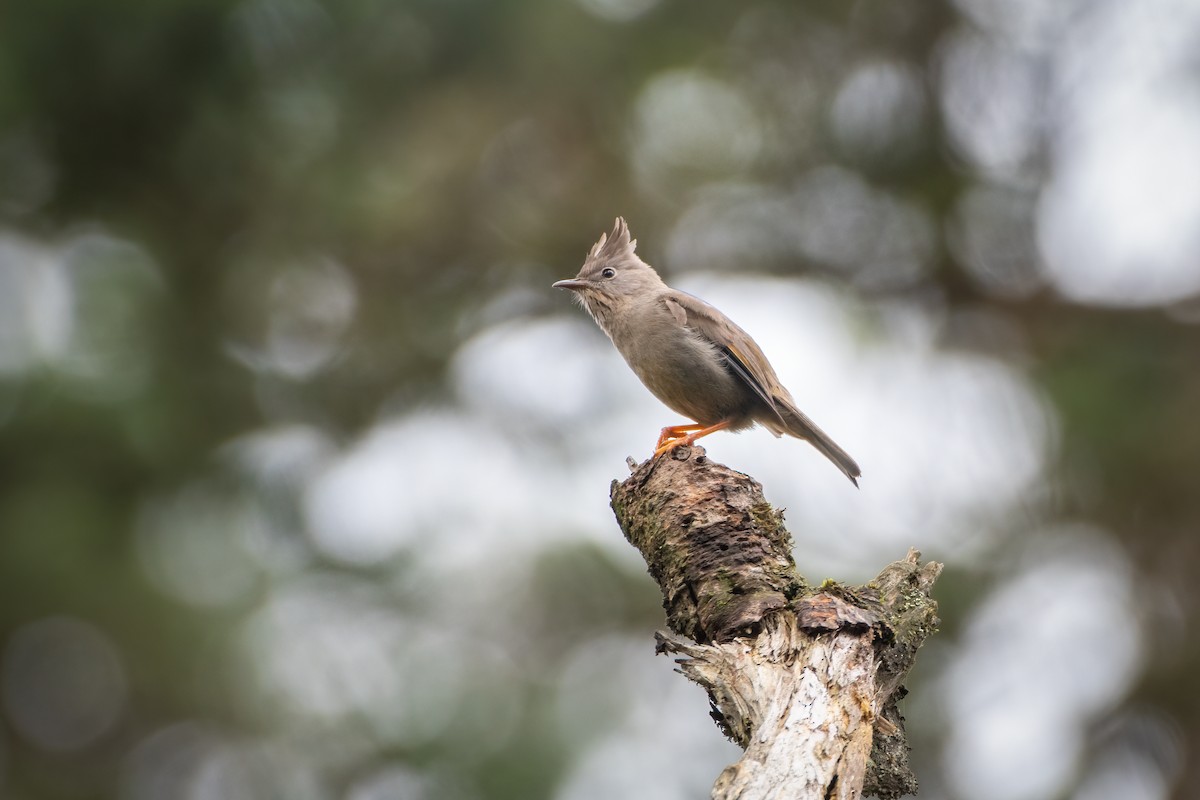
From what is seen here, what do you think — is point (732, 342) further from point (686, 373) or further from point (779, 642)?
point (779, 642)

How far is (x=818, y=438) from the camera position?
6.29 meters

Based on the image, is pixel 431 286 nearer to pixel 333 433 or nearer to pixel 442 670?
pixel 333 433

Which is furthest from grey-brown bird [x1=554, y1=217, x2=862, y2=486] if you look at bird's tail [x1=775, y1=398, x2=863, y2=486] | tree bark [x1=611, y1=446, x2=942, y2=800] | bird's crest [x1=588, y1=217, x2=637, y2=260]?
tree bark [x1=611, y1=446, x2=942, y2=800]

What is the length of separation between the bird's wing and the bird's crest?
730 millimetres

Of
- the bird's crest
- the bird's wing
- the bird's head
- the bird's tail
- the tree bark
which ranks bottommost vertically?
the tree bark

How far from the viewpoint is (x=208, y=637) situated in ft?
28.5

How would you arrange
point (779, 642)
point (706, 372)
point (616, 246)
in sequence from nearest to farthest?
point (779, 642)
point (706, 372)
point (616, 246)

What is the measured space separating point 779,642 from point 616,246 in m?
4.37

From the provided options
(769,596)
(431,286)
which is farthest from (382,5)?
(769,596)

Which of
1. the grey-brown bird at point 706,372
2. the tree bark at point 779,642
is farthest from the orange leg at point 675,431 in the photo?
the tree bark at point 779,642

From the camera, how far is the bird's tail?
6262mm

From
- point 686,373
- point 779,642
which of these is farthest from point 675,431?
point 779,642

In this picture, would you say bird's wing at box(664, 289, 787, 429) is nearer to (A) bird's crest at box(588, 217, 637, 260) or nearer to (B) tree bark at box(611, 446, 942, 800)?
(A) bird's crest at box(588, 217, 637, 260)

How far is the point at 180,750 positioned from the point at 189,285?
3.35 metres
